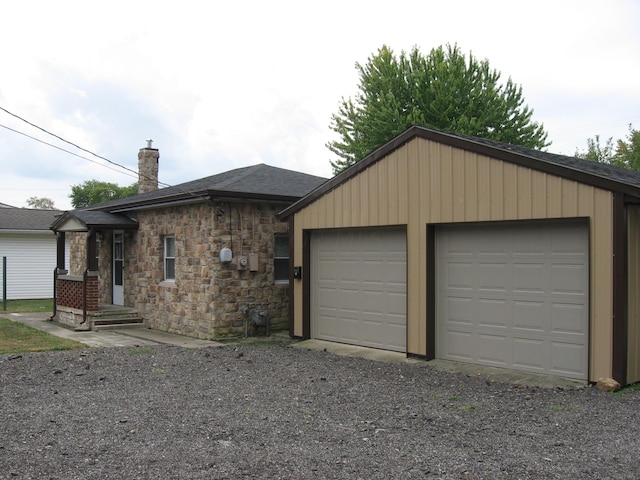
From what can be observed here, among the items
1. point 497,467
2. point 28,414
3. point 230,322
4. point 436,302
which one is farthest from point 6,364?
point 497,467

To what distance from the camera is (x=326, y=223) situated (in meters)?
10.4

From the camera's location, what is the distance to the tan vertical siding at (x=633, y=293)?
690 cm

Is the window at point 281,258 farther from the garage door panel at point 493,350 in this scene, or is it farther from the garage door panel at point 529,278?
the garage door panel at point 529,278

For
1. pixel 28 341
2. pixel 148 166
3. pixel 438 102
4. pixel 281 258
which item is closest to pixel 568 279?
pixel 281 258

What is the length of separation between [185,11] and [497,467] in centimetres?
1135

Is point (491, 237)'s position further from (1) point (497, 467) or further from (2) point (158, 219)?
(2) point (158, 219)

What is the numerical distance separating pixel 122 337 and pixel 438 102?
2264cm

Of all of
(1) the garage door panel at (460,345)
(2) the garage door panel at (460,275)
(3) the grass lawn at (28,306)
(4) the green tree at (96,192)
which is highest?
(4) the green tree at (96,192)

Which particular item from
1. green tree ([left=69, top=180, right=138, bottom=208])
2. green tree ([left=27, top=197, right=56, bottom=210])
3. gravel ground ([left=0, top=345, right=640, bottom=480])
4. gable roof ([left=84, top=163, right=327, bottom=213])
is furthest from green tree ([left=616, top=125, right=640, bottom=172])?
green tree ([left=27, top=197, right=56, bottom=210])

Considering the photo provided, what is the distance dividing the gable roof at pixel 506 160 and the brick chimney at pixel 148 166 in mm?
8389

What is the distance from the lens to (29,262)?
842 inches

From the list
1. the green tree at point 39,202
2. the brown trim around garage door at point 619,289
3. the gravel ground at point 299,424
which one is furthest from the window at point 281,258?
the green tree at point 39,202

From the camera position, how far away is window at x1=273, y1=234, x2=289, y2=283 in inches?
487

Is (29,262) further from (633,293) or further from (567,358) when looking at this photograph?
(633,293)
